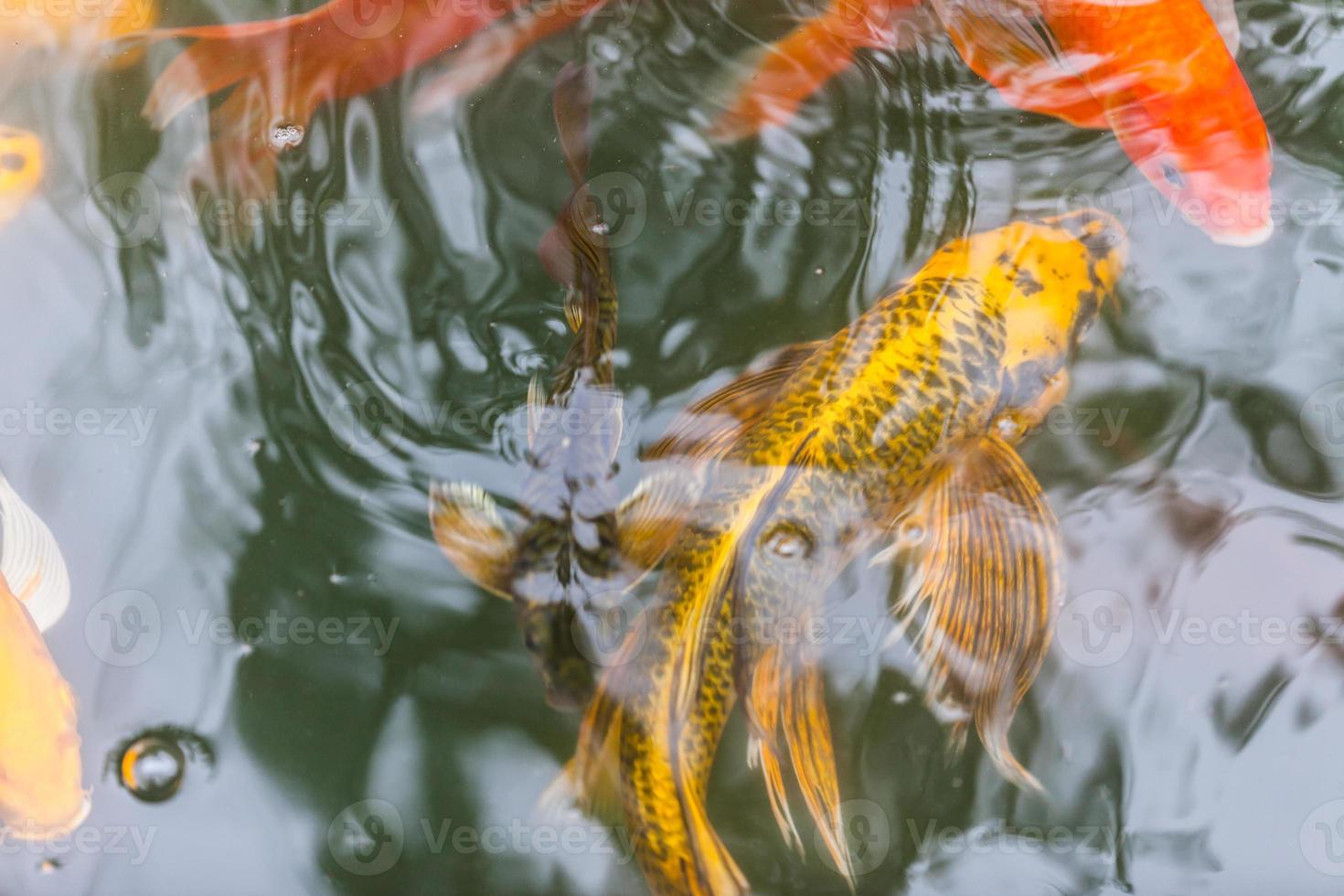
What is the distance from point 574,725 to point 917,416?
1.24 metres

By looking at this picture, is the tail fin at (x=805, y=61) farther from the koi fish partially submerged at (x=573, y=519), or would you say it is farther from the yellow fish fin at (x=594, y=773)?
the yellow fish fin at (x=594, y=773)

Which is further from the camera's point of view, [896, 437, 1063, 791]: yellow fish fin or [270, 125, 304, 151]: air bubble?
[270, 125, 304, 151]: air bubble

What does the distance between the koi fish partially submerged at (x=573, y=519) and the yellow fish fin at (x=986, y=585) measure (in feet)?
2.51

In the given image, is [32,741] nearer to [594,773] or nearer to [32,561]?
[32,561]

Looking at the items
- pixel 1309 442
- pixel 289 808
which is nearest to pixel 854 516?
pixel 1309 442

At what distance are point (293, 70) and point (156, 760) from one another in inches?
80.8

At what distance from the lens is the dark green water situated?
7.77 ft

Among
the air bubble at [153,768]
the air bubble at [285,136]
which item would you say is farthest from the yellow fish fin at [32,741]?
the air bubble at [285,136]

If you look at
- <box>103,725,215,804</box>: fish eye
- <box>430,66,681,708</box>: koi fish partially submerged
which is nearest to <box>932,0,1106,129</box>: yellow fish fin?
<box>430,66,681,708</box>: koi fish partially submerged

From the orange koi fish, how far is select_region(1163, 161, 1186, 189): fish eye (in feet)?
6.90

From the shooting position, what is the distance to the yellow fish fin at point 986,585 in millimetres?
2396

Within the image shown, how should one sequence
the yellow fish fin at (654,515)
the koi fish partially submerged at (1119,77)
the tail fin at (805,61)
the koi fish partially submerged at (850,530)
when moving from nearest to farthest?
the koi fish partially submerged at (850,530)
the yellow fish fin at (654,515)
the koi fish partially submerged at (1119,77)
the tail fin at (805,61)

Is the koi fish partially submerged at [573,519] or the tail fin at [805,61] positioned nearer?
the koi fish partially submerged at [573,519]

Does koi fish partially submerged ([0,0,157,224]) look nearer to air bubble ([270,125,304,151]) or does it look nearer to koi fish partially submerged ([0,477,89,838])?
air bubble ([270,125,304,151])
